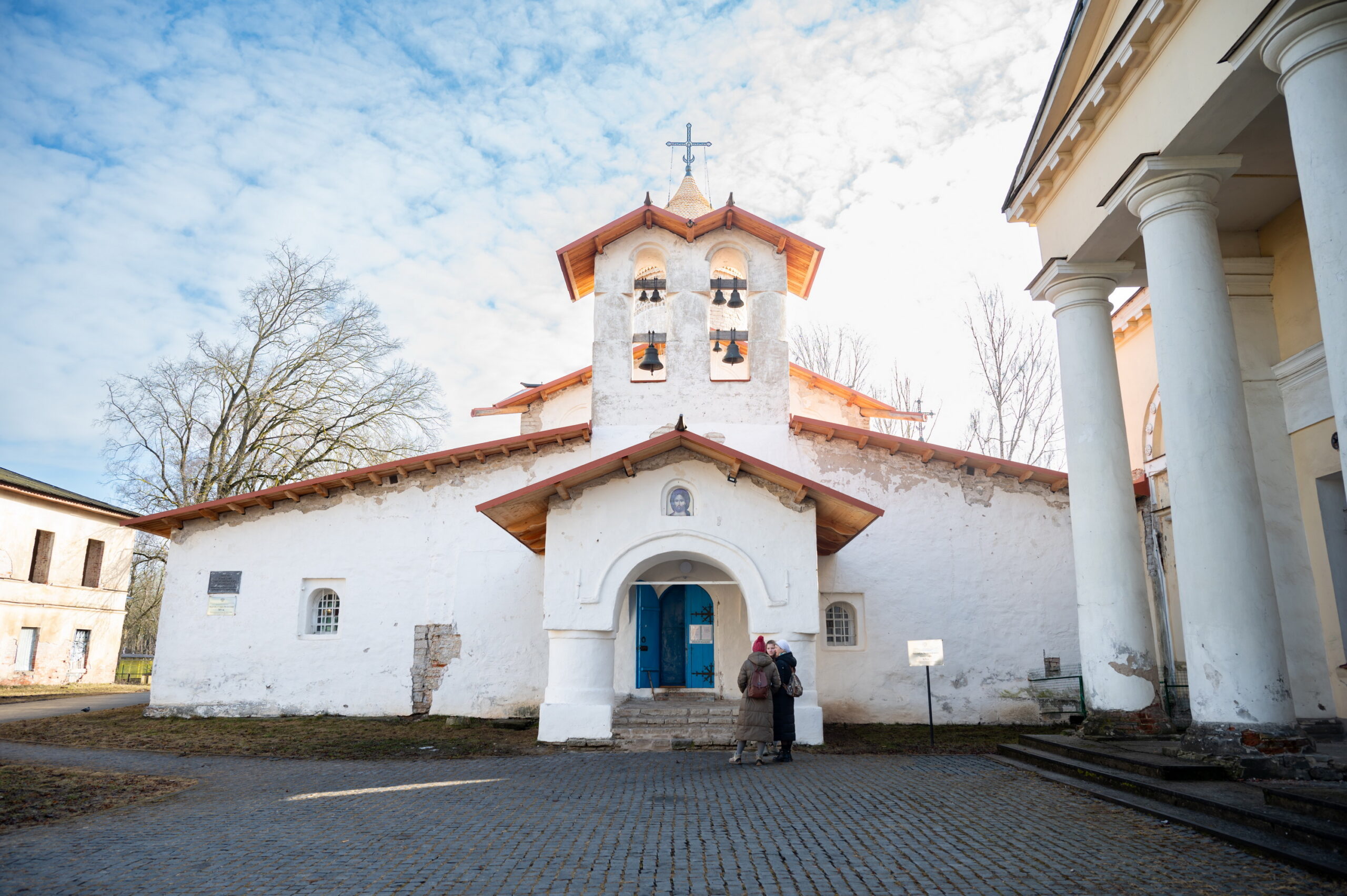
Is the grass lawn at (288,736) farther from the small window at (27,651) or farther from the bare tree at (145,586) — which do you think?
the bare tree at (145,586)

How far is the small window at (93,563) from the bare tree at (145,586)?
1055mm

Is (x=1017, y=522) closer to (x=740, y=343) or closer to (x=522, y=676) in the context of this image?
(x=740, y=343)

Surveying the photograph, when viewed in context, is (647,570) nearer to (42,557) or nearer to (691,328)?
(691,328)

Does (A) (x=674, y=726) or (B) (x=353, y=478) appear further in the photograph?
(B) (x=353, y=478)

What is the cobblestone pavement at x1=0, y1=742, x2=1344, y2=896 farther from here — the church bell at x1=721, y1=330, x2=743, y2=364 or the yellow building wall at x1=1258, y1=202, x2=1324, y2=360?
the church bell at x1=721, y1=330, x2=743, y2=364

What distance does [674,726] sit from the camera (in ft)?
41.2

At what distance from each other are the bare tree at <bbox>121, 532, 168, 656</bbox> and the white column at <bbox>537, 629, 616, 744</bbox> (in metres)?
20.8

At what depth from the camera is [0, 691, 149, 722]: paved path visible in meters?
16.8

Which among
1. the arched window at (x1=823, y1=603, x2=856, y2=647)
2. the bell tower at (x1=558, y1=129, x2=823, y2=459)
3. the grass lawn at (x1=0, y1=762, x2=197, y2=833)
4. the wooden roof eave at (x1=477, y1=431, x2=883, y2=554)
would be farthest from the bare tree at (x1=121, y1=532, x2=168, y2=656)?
the arched window at (x1=823, y1=603, x2=856, y2=647)

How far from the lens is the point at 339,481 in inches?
633

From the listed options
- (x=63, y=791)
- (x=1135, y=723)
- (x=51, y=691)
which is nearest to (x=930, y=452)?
(x=1135, y=723)

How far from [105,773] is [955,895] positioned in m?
9.64

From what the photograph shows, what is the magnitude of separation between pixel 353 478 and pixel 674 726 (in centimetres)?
799

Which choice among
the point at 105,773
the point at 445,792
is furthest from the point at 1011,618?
the point at 105,773
